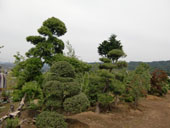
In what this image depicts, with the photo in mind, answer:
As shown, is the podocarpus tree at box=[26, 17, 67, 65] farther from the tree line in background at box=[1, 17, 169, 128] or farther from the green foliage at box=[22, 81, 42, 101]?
the green foliage at box=[22, 81, 42, 101]

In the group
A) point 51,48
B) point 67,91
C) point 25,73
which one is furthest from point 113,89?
point 25,73

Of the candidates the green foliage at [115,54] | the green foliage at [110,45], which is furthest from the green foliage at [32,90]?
the green foliage at [110,45]

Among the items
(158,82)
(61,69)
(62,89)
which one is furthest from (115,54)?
(158,82)

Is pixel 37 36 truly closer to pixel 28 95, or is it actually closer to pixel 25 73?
pixel 25 73

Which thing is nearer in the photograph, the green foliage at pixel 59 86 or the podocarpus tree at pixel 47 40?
the green foliage at pixel 59 86

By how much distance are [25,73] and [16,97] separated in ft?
3.23

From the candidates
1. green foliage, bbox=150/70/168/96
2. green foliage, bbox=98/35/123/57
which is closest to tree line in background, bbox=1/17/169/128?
green foliage, bbox=98/35/123/57

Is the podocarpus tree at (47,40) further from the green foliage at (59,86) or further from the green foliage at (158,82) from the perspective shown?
the green foliage at (158,82)

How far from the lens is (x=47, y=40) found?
17.7 feet

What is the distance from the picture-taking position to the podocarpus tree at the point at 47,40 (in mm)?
5188

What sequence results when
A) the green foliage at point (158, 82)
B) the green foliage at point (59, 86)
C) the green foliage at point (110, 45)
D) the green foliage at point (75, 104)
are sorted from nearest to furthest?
the green foliage at point (75, 104) → the green foliage at point (59, 86) → the green foliage at point (110, 45) → the green foliage at point (158, 82)

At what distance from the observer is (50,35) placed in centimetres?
532

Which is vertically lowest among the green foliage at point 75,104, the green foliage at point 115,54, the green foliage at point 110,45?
the green foliage at point 75,104

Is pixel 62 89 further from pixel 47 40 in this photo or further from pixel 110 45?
pixel 110 45
